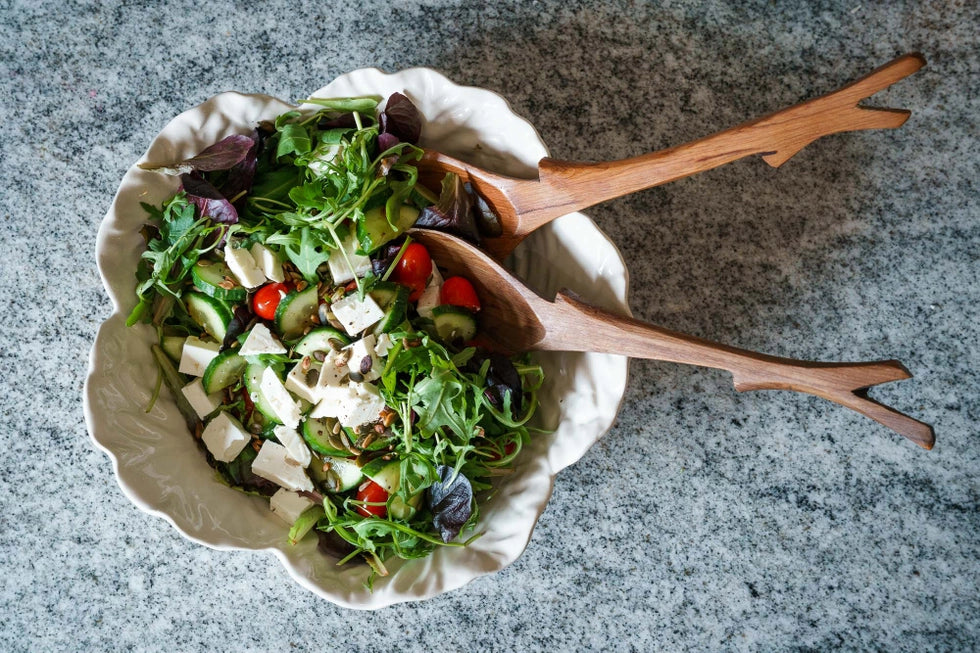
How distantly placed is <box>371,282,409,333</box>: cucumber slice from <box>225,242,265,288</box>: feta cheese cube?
0.55 ft

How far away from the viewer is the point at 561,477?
1.30 meters

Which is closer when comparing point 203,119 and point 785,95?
point 203,119

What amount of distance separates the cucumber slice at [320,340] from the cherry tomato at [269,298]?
2.5 inches

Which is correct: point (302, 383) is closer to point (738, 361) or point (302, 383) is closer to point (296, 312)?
point (296, 312)

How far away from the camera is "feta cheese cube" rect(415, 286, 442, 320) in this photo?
3.59ft

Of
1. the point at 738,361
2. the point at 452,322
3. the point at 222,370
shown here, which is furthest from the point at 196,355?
the point at 738,361

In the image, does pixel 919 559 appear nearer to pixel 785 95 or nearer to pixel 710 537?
pixel 710 537

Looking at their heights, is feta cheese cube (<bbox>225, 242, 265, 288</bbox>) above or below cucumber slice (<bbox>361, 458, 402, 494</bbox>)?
above

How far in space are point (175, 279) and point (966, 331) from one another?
4.30 ft

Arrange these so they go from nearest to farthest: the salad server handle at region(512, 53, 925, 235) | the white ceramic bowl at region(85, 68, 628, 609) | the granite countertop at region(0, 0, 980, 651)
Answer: the salad server handle at region(512, 53, 925, 235)
the white ceramic bowl at region(85, 68, 628, 609)
the granite countertop at region(0, 0, 980, 651)

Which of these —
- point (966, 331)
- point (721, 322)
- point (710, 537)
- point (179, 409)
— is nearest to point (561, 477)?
point (710, 537)

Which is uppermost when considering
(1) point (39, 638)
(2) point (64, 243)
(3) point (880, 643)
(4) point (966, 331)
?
(2) point (64, 243)

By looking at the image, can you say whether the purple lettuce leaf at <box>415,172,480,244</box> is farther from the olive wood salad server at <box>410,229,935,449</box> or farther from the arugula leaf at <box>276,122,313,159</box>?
the arugula leaf at <box>276,122,313,159</box>

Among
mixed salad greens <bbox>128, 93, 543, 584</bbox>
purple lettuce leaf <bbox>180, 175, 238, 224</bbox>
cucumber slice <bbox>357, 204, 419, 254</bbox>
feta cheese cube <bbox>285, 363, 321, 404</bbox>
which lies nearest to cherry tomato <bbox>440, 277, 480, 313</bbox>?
mixed salad greens <bbox>128, 93, 543, 584</bbox>
